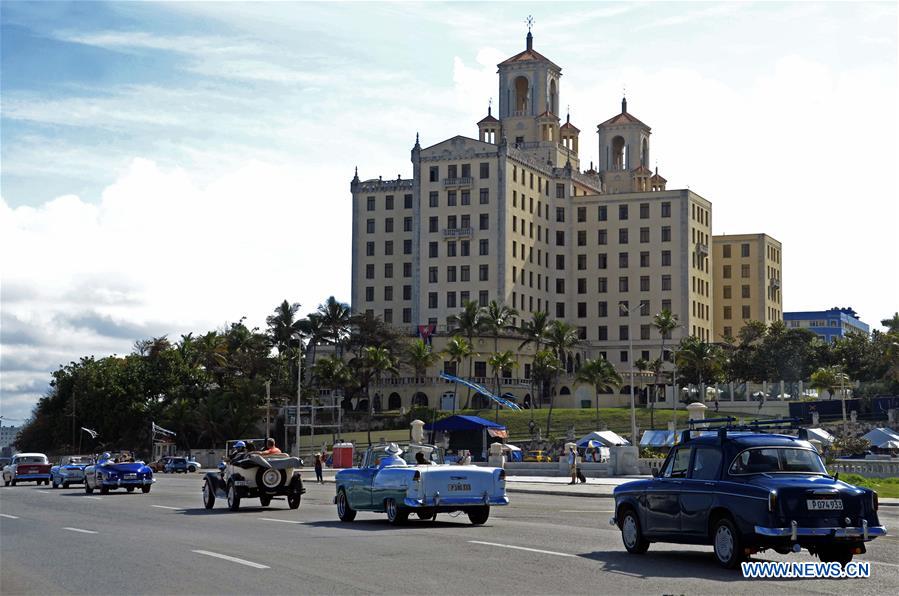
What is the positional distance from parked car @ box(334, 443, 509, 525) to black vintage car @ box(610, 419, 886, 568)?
18.4ft

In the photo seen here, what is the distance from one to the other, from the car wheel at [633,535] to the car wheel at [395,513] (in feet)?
20.6

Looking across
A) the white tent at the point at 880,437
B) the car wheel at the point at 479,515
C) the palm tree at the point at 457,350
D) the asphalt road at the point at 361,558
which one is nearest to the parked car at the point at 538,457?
the white tent at the point at 880,437

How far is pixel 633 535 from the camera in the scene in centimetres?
1761

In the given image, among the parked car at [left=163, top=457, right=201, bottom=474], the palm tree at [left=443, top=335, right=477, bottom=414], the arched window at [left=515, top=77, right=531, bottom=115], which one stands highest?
the arched window at [left=515, top=77, right=531, bottom=115]

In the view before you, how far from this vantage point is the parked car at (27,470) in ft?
177

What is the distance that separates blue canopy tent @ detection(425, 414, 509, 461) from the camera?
72.1m

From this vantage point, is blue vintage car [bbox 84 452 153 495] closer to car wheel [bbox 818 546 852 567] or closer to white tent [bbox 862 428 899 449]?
car wheel [bbox 818 546 852 567]

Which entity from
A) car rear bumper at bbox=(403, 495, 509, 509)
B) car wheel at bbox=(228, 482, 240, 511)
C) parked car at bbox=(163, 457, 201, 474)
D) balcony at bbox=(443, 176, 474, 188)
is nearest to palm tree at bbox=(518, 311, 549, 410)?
balcony at bbox=(443, 176, 474, 188)

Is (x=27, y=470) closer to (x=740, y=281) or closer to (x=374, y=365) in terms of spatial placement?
(x=374, y=365)

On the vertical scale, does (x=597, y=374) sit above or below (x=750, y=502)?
above

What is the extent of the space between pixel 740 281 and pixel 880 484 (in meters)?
113

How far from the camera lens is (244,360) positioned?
118 m

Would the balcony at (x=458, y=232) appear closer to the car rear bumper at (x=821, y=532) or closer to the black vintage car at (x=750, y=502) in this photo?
the black vintage car at (x=750, y=502)

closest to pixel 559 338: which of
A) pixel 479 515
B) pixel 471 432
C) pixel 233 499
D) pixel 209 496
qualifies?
pixel 471 432
